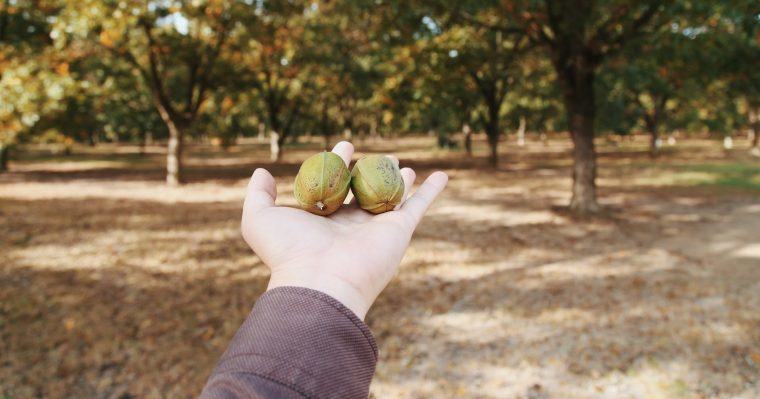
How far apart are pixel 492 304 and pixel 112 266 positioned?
20.9ft

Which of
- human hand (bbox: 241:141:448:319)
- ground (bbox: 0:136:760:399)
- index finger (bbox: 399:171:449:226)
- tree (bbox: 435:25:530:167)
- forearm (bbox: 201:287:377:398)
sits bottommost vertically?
ground (bbox: 0:136:760:399)

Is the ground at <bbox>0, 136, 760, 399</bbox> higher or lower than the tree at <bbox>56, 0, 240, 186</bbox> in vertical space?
lower

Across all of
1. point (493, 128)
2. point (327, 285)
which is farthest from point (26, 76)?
point (493, 128)

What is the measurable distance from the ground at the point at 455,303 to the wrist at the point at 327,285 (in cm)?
262

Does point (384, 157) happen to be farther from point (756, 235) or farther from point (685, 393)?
point (756, 235)

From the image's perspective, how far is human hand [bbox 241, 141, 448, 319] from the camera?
2307 millimetres

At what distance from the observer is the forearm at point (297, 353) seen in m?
1.53

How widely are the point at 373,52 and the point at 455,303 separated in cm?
1541

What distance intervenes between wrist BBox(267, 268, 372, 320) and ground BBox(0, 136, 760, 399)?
2.62m

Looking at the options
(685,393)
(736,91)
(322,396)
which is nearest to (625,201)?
(736,91)

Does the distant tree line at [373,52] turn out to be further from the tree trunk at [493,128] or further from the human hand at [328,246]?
the human hand at [328,246]

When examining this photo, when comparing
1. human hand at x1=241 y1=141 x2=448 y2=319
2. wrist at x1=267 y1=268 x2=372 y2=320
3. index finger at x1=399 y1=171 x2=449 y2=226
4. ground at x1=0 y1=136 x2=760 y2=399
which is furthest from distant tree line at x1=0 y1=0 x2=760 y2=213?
wrist at x1=267 y1=268 x2=372 y2=320

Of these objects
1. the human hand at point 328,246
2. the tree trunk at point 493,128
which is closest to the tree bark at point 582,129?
the human hand at point 328,246

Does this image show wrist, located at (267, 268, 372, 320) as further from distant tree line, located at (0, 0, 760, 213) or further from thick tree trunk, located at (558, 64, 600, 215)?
thick tree trunk, located at (558, 64, 600, 215)
